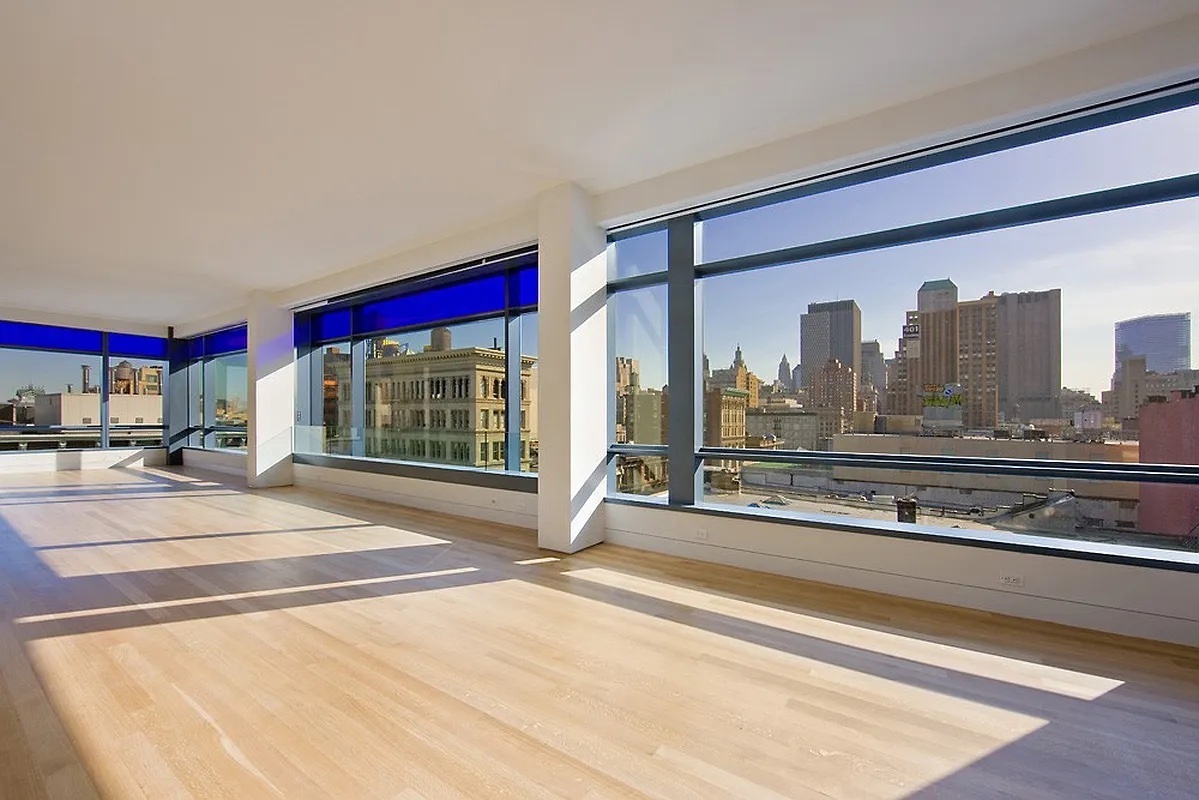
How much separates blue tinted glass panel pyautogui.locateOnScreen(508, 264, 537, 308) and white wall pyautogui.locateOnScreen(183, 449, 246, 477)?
819 centimetres

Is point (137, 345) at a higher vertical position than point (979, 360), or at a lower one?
higher

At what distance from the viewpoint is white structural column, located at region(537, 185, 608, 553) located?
5.22 m

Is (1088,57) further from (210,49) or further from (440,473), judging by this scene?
(440,473)

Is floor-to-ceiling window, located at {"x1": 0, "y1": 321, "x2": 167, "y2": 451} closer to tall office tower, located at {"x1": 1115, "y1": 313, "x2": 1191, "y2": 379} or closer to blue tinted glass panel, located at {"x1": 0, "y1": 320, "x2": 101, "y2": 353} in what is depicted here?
blue tinted glass panel, located at {"x1": 0, "y1": 320, "x2": 101, "y2": 353}

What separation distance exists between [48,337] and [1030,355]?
16945mm

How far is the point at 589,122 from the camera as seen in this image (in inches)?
161

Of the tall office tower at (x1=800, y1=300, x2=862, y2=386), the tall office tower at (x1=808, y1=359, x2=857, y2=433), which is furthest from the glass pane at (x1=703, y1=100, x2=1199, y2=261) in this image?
the tall office tower at (x1=808, y1=359, x2=857, y2=433)

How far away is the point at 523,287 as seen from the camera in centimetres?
668

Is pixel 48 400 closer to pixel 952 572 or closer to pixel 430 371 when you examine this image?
pixel 430 371

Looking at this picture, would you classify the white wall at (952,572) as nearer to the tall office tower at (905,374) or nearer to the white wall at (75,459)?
the tall office tower at (905,374)

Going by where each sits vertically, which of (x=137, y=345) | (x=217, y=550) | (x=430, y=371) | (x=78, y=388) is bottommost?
(x=217, y=550)

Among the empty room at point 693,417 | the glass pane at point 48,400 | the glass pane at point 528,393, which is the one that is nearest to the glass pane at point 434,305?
the glass pane at point 528,393

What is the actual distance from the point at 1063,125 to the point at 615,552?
4.70m

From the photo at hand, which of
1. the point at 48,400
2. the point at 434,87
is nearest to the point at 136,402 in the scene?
the point at 48,400
